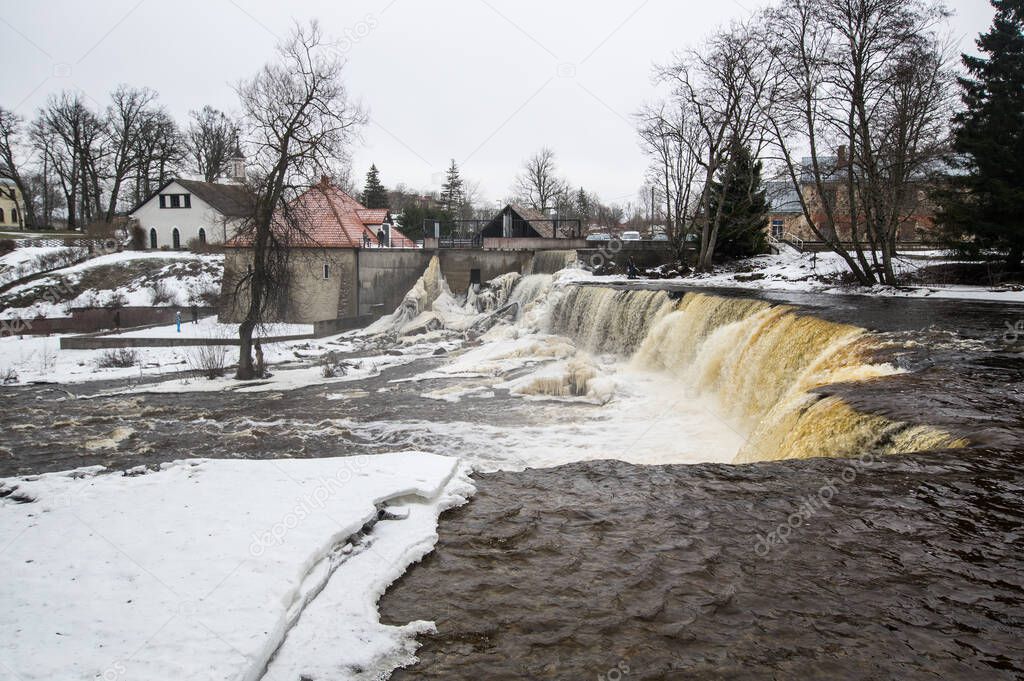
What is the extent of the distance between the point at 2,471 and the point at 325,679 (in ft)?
31.4

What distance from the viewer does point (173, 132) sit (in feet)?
184

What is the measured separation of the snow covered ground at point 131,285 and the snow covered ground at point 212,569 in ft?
105

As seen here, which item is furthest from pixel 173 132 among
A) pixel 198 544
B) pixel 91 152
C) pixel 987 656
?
pixel 987 656

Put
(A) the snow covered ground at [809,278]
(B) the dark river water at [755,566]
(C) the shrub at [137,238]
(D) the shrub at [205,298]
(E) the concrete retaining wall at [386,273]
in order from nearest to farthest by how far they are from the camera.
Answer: (B) the dark river water at [755,566]
(A) the snow covered ground at [809,278]
(E) the concrete retaining wall at [386,273]
(D) the shrub at [205,298]
(C) the shrub at [137,238]

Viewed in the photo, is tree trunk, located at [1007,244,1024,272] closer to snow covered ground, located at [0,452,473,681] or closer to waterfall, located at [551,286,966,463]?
waterfall, located at [551,286,966,463]

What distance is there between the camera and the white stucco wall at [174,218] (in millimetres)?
47406

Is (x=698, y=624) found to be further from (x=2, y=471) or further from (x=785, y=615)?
(x=2, y=471)

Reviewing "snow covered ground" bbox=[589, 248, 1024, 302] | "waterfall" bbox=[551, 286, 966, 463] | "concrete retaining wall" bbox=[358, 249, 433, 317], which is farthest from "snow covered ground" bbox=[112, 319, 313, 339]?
"snow covered ground" bbox=[589, 248, 1024, 302]

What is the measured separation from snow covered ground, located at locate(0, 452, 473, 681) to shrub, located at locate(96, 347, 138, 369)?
1765 centimetres
